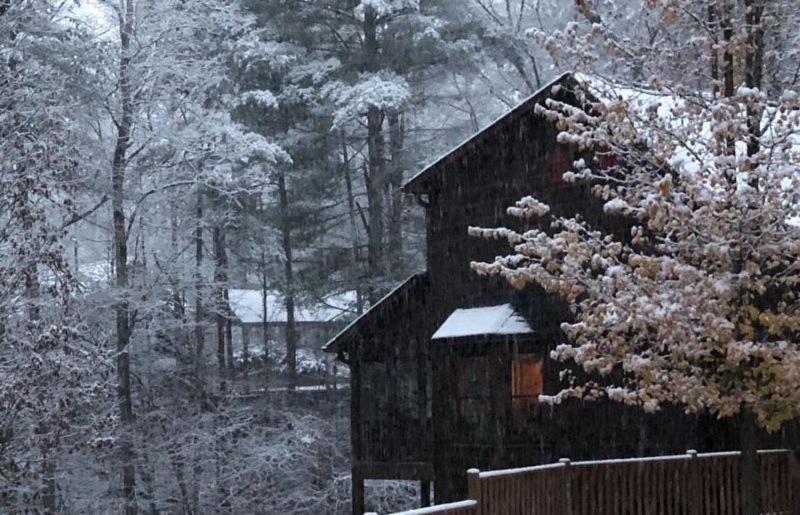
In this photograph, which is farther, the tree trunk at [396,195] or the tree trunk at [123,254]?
the tree trunk at [396,195]

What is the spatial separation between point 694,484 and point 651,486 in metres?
0.64

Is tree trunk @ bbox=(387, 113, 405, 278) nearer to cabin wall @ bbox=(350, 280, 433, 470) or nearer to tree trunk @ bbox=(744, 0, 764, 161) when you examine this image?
cabin wall @ bbox=(350, 280, 433, 470)

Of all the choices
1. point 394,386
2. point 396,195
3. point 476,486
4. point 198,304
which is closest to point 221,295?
point 198,304

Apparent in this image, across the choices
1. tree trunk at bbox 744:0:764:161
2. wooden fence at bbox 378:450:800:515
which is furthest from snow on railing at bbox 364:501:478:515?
tree trunk at bbox 744:0:764:161

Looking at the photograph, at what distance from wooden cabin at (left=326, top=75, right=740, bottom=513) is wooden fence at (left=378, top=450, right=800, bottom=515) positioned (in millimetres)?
2442

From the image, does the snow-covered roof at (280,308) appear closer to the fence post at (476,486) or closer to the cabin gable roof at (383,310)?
the cabin gable roof at (383,310)

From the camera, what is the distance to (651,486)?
12.8 meters

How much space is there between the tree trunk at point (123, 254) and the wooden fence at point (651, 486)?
14782 mm

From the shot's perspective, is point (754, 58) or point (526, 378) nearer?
point (754, 58)

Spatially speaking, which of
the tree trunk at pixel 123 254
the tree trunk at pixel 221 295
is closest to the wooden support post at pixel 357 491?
the tree trunk at pixel 123 254

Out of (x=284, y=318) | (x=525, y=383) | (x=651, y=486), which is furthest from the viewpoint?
(x=284, y=318)

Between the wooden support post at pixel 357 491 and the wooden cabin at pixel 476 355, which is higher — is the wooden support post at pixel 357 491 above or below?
below

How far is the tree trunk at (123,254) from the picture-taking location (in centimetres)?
2462

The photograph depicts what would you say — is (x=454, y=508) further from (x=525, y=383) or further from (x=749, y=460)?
(x=525, y=383)
